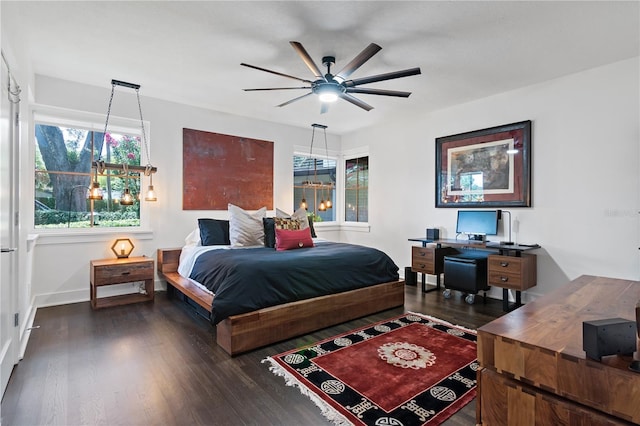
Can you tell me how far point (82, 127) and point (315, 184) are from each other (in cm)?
355

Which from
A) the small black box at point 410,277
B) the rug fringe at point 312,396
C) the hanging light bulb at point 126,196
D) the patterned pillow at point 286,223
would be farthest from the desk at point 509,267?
the hanging light bulb at point 126,196

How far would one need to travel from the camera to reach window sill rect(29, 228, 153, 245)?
3777 millimetres

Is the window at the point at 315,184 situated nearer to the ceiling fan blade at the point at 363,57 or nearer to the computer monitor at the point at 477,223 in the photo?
the computer monitor at the point at 477,223

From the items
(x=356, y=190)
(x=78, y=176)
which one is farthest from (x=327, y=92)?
(x=356, y=190)

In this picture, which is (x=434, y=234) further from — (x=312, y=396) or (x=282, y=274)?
(x=312, y=396)

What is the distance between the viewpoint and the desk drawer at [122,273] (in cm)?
365

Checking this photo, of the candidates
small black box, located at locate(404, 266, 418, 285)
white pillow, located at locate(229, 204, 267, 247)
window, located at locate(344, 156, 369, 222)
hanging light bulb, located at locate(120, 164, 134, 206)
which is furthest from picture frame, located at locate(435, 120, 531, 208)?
hanging light bulb, located at locate(120, 164, 134, 206)

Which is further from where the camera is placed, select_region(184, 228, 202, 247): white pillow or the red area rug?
select_region(184, 228, 202, 247): white pillow

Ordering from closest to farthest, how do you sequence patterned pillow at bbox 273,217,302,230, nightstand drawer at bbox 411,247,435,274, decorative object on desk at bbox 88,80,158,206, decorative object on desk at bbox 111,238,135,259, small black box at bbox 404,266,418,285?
1. decorative object on desk at bbox 88,80,158,206
2. decorative object on desk at bbox 111,238,135,259
3. patterned pillow at bbox 273,217,302,230
4. nightstand drawer at bbox 411,247,435,274
5. small black box at bbox 404,266,418,285

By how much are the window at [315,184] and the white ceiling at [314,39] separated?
91.0 inches

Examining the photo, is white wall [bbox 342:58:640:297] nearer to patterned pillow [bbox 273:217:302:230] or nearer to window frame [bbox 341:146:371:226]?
window frame [bbox 341:146:371:226]

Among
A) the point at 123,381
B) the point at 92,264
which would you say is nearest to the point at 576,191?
the point at 123,381

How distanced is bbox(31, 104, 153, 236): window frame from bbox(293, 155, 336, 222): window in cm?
253

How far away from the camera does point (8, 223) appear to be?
2.15 m
